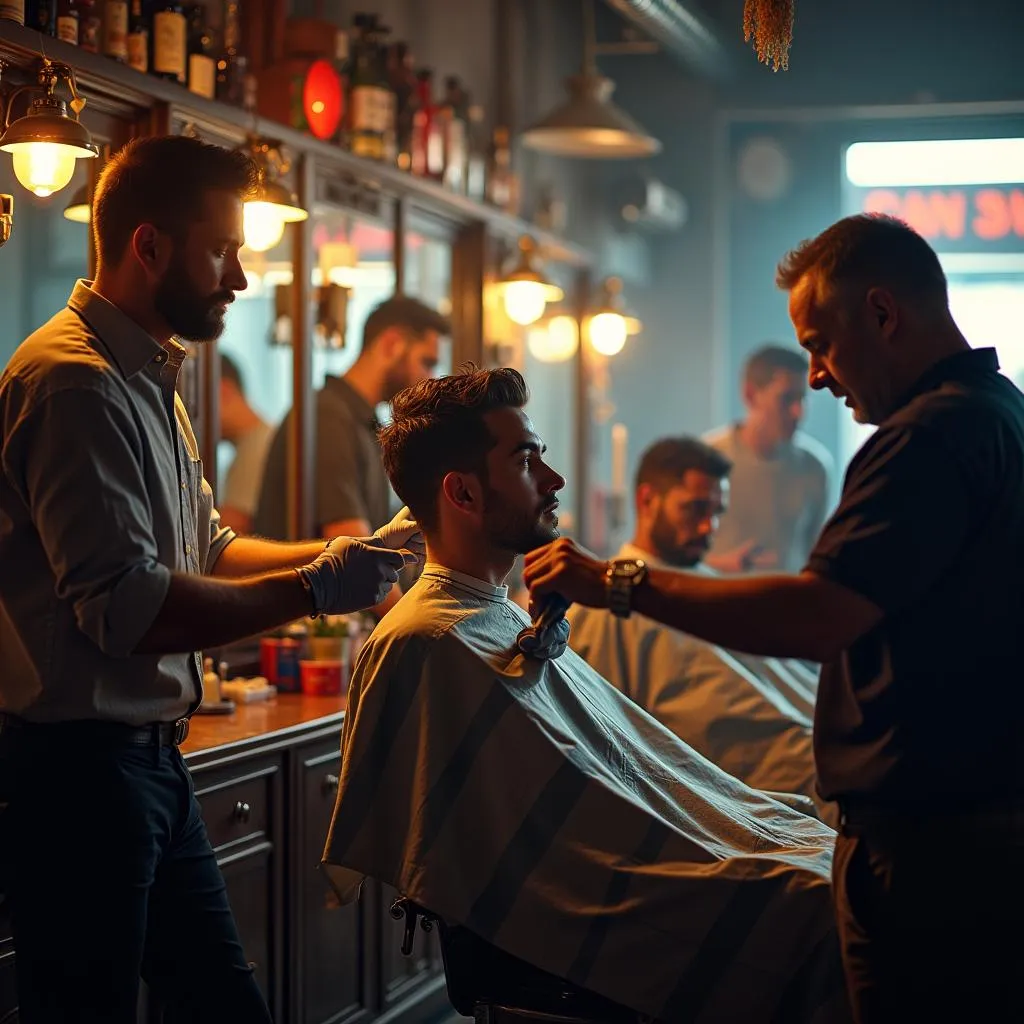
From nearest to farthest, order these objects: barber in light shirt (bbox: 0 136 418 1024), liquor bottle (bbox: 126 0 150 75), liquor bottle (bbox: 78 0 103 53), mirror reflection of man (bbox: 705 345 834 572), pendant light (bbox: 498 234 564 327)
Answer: barber in light shirt (bbox: 0 136 418 1024) < liquor bottle (bbox: 78 0 103 53) < liquor bottle (bbox: 126 0 150 75) < pendant light (bbox: 498 234 564 327) < mirror reflection of man (bbox: 705 345 834 572)

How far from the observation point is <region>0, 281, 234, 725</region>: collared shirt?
1.81 meters

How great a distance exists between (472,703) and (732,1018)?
1.90ft

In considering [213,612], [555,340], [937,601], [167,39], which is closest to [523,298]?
[555,340]

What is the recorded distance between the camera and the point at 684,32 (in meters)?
6.33

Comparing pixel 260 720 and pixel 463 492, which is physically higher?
pixel 463 492

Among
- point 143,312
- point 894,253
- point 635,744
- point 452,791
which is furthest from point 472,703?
point 894,253

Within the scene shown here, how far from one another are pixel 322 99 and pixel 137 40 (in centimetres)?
82

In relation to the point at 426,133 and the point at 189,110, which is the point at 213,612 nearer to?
the point at 189,110

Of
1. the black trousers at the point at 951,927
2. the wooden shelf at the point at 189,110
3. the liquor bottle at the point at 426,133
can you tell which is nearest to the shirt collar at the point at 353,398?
the wooden shelf at the point at 189,110

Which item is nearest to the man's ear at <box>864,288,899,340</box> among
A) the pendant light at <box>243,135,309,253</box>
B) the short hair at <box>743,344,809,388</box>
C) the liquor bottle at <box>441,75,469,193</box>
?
the pendant light at <box>243,135,309,253</box>

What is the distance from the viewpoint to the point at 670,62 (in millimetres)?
7711

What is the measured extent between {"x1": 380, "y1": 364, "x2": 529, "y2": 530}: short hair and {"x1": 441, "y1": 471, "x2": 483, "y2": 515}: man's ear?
0.01 metres

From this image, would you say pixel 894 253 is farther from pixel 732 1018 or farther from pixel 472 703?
pixel 732 1018

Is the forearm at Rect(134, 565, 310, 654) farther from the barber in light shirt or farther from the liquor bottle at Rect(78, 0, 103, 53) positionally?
the liquor bottle at Rect(78, 0, 103, 53)
